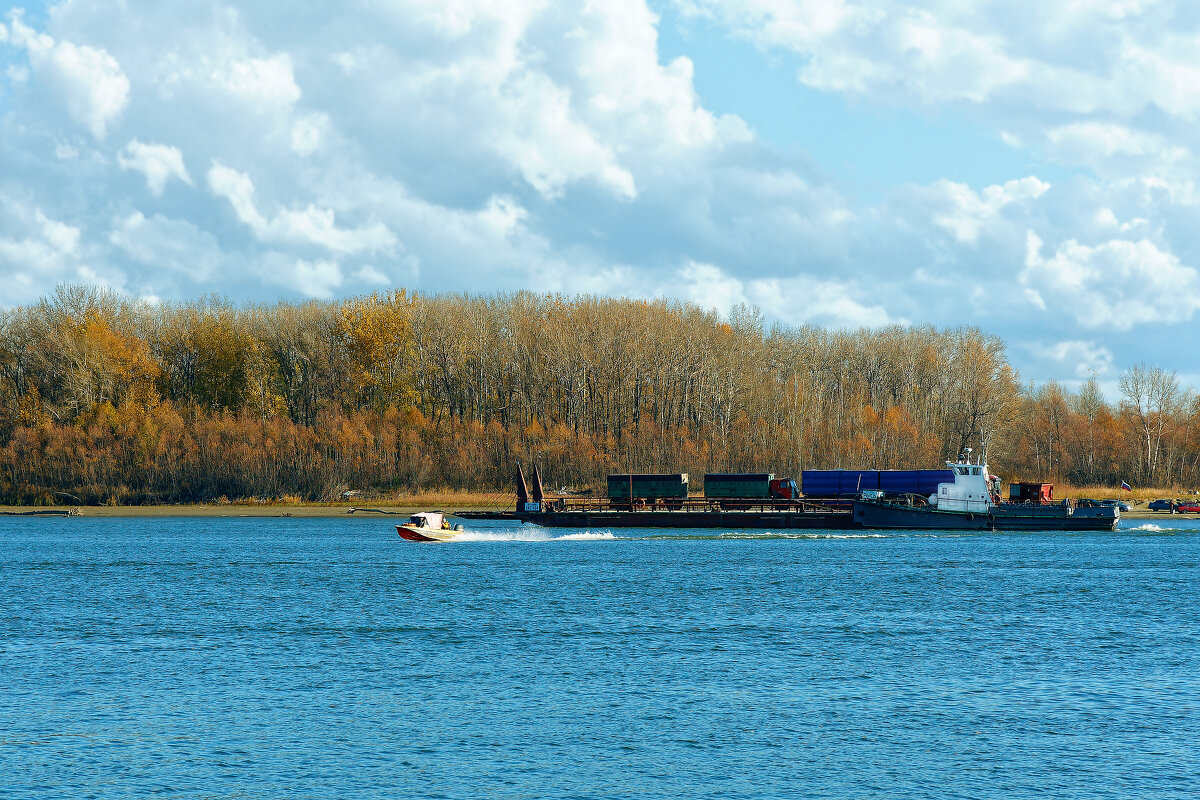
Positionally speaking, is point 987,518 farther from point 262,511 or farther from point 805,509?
point 262,511

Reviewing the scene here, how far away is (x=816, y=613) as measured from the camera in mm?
53812

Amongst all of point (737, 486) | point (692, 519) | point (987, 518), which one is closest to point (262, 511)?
point (692, 519)

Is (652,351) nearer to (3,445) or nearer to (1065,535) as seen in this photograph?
(1065,535)

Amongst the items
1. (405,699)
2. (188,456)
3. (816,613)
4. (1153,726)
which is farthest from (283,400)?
(1153,726)

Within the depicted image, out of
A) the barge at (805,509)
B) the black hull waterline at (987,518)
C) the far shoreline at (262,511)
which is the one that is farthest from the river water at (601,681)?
the far shoreline at (262,511)

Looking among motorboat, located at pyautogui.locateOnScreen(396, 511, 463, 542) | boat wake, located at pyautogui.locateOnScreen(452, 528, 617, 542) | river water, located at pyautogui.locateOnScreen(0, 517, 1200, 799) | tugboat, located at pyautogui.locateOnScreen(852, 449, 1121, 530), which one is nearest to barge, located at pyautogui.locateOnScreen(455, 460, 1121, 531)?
tugboat, located at pyautogui.locateOnScreen(852, 449, 1121, 530)

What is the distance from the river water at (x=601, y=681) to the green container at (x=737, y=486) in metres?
34.8

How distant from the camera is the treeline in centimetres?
13562

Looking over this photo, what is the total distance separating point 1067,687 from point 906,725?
27.3ft

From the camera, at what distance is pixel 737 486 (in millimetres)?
112750

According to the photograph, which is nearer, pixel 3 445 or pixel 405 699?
pixel 405 699

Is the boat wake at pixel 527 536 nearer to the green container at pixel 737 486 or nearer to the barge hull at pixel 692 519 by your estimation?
the barge hull at pixel 692 519

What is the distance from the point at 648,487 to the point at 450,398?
42633 millimetres

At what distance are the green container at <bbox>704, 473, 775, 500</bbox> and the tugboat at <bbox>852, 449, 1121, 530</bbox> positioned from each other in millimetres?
11319
